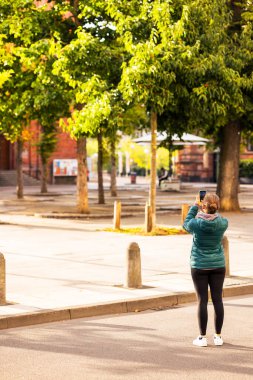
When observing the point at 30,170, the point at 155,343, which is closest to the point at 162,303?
the point at 155,343

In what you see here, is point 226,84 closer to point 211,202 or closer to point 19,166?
point 211,202

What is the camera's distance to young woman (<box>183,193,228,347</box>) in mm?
8188

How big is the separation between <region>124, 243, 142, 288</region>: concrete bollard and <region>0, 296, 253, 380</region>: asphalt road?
4.14 feet

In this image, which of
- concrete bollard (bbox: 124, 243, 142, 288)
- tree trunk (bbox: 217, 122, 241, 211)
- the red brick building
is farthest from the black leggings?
the red brick building

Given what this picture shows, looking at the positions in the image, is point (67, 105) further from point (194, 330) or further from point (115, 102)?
point (194, 330)

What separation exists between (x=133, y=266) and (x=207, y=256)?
3.21m

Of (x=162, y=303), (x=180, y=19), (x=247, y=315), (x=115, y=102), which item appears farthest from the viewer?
(x=115, y=102)

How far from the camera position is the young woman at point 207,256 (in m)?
8.19

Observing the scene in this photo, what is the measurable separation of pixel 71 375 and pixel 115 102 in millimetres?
14546

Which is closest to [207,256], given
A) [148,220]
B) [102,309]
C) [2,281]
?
[102,309]

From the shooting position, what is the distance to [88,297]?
35.0 feet

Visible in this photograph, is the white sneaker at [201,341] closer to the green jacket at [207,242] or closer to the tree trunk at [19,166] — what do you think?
the green jacket at [207,242]

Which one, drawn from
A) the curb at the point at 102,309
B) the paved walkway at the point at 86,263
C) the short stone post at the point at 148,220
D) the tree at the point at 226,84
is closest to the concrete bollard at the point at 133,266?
the paved walkway at the point at 86,263

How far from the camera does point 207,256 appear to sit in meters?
8.21
